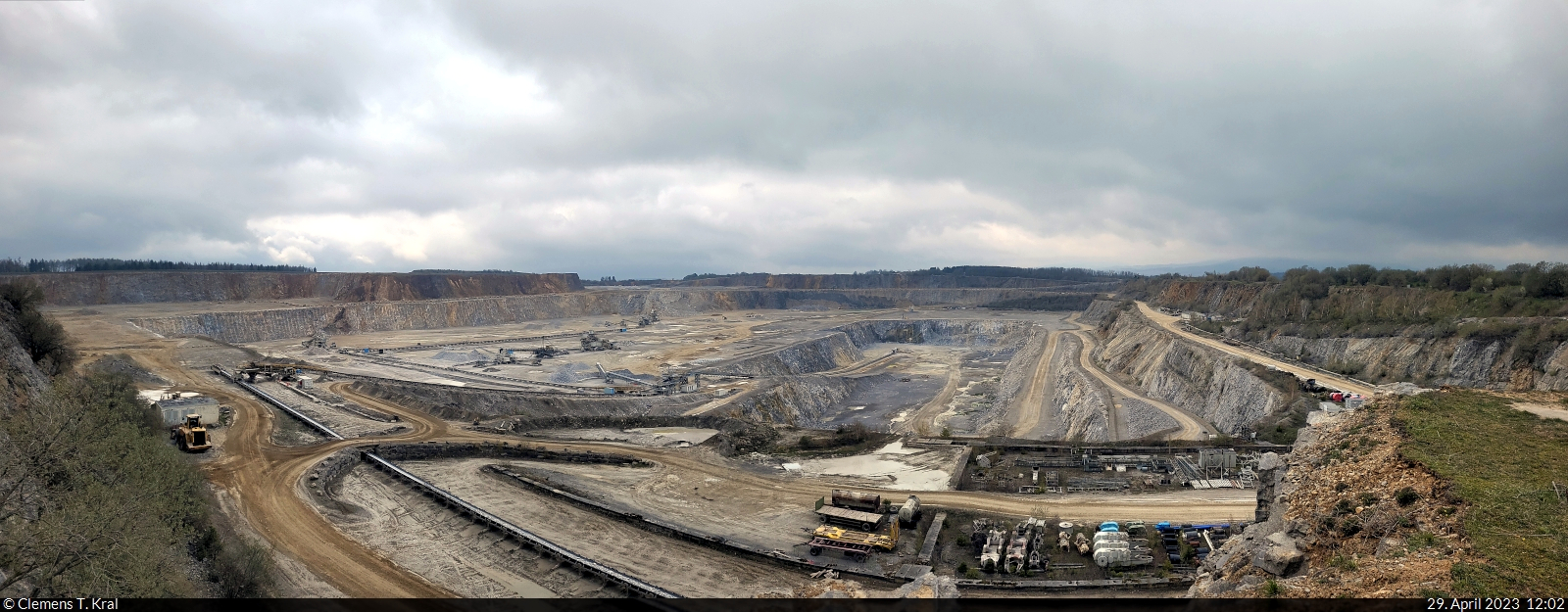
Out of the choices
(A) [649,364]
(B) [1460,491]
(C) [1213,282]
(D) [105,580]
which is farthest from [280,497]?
(C) [1213,282]

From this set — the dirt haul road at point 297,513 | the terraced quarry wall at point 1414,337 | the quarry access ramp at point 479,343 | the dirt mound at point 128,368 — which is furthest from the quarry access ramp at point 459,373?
the terraced quarry wall at point 1414,337

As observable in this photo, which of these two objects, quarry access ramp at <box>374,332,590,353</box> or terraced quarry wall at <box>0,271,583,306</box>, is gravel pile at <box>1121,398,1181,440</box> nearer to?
quarry access ramp at <box>374,332,590,353</box>

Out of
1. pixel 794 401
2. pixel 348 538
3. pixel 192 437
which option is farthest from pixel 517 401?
pixel 348 538

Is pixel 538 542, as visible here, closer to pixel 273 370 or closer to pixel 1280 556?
pixel 1280 556

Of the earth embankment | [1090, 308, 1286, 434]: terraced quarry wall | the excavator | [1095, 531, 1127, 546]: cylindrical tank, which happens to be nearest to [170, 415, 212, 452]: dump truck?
the earth embankment

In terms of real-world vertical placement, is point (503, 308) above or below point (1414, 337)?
below
